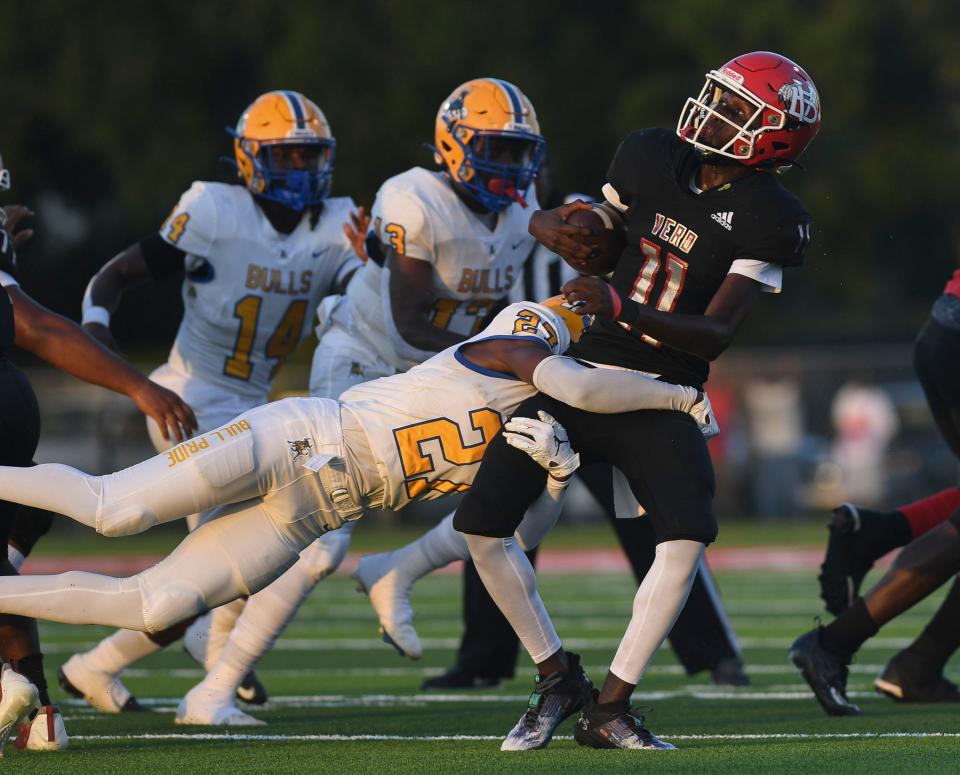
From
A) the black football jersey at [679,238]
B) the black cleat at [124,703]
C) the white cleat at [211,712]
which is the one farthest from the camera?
the black cleat at [124,703]

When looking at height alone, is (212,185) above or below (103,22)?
above

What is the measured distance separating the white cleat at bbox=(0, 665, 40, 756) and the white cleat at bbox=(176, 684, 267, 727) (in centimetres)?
94

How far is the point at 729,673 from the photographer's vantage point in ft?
21.2

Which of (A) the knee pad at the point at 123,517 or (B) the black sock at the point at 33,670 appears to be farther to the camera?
(B) the black sock at the point at 33,670

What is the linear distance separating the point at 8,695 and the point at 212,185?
8.20 feet

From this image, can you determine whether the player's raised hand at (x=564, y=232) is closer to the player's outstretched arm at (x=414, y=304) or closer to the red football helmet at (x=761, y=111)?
the red football helmet at (x=761, y=111)

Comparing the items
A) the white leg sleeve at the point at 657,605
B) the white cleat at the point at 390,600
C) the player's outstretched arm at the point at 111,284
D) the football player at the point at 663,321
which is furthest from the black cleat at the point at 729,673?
the player's outstretched arm at the point at 111,284

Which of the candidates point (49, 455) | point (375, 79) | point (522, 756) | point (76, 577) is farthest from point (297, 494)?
point (375, 79)

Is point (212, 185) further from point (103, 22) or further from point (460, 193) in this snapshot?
point (103, 22)

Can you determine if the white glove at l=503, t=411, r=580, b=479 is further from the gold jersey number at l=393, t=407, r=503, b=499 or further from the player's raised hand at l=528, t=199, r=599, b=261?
the player's raised hand at l=528, t=199, r=599, b=261

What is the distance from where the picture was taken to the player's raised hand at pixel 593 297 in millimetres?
4453

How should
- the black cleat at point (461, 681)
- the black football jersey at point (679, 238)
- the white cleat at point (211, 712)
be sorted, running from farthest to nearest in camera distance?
the black cleat at point (461, 681) < the white cleat at point (211, 712) < the black football jersey at point (679, 238)

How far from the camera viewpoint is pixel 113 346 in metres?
6.11

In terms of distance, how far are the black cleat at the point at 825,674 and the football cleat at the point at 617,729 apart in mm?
1039
